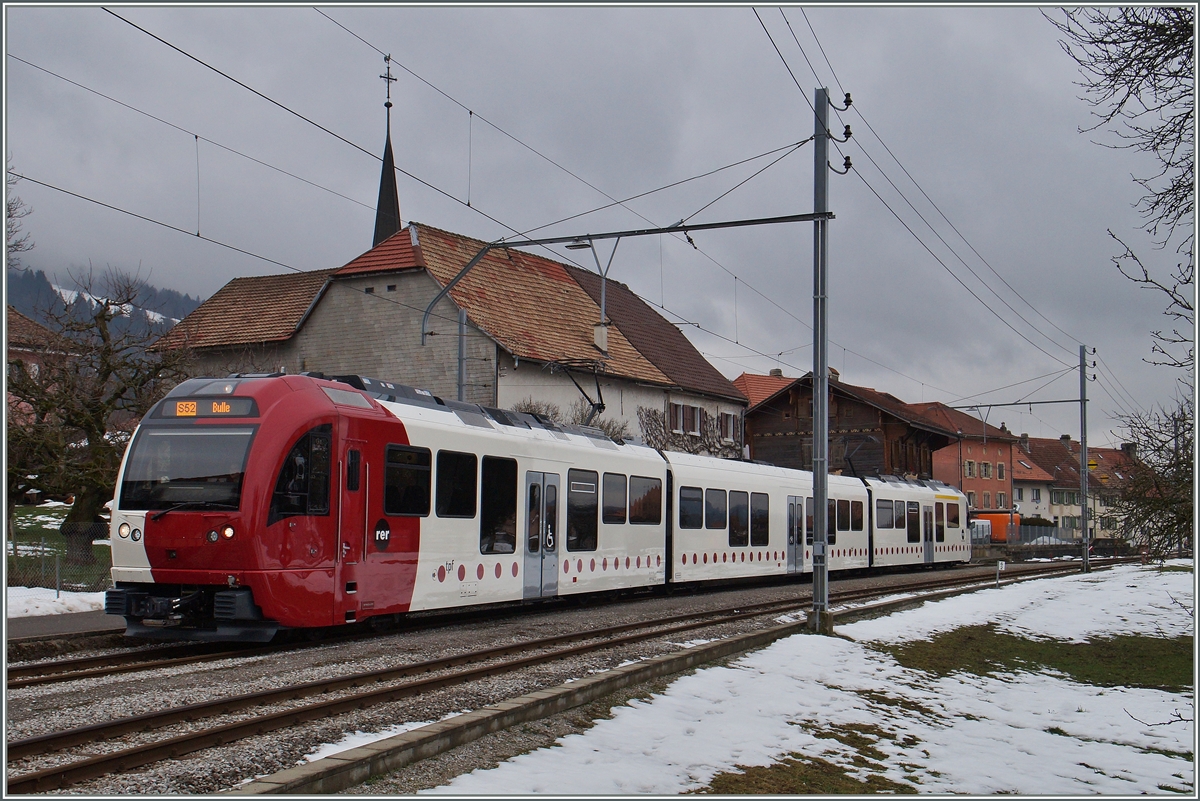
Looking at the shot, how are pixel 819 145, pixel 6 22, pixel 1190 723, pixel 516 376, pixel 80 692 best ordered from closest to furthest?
pixel 80 692 < pixel 6 22 < pixel 1190 723 < pixel 819 145 < pixel 516 376

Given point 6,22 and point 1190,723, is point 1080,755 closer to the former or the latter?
point 1190,723

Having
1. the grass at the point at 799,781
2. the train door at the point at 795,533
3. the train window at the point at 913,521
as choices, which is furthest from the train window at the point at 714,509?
A: the train window at the point at 913,521

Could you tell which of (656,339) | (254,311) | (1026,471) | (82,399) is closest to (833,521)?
(82,399)

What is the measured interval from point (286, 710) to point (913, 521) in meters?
31.2

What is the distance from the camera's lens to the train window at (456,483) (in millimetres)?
14281

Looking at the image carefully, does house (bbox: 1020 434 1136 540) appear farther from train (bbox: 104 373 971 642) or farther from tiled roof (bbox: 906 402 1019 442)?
train (bbox: 104 373 971 642)

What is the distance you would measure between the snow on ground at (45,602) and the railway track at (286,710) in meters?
7.44

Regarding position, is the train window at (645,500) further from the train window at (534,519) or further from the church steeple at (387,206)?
the church steeple at (387,206)

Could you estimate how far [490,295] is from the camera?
1480 inches

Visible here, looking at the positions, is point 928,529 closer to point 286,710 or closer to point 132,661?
A: point 132,661

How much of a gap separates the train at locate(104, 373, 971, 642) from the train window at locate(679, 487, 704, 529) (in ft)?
5.30

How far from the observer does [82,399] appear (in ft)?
75.7

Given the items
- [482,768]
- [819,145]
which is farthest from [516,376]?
[482,768]

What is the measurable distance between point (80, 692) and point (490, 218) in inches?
541
